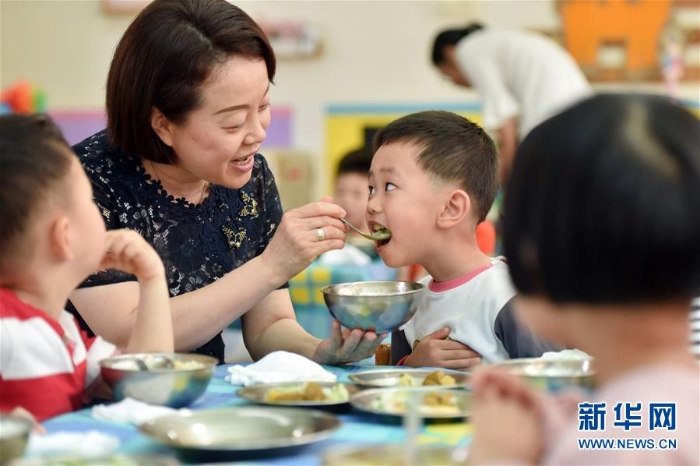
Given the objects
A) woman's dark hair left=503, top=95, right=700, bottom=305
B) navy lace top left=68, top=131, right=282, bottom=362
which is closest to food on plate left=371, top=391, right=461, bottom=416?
woman's dark hair left=503, top=95, right=700, bottom=305

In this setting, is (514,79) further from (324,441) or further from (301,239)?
(324,441)

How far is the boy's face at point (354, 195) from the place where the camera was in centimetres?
460

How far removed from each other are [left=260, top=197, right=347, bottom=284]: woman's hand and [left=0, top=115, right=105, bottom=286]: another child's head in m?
0.56

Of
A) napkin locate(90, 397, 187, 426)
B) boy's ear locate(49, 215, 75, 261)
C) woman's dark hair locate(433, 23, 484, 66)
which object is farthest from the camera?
woman's dark hair locate(433, 23, 484, 66)

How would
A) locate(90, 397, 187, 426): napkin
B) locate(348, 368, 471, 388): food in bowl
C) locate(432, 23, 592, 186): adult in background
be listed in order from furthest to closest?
1. locate(432, 23, 592, 186): adult in background
2. locate(348, 368, 471, 388): food in bowl
3. locate(90, 397, 187, 426): napkin

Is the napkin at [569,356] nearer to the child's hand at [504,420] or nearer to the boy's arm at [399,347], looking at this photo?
the child's hand at [504,420]

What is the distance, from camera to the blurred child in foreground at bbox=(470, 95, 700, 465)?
0.86 meters

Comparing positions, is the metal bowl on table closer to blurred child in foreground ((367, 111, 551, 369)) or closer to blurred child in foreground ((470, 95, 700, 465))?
blurred child in foreground ((470, 95, 700, 465))

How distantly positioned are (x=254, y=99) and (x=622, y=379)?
4.19 feet

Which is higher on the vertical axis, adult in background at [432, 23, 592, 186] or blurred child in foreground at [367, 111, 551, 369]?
adult in background at [432, 23, 592, 186]

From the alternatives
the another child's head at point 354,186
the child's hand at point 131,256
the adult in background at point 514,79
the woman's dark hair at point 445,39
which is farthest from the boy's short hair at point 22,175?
the woman's dark hair at point 445,39

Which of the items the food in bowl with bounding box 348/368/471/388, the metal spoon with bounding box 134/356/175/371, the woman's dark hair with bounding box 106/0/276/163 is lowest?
the food in bowl with bounding box 348/368/471/388

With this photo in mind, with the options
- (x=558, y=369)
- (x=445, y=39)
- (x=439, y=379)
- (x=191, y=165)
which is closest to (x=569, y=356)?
(x=558, y=369)

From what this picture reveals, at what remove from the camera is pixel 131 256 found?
1.51 m
